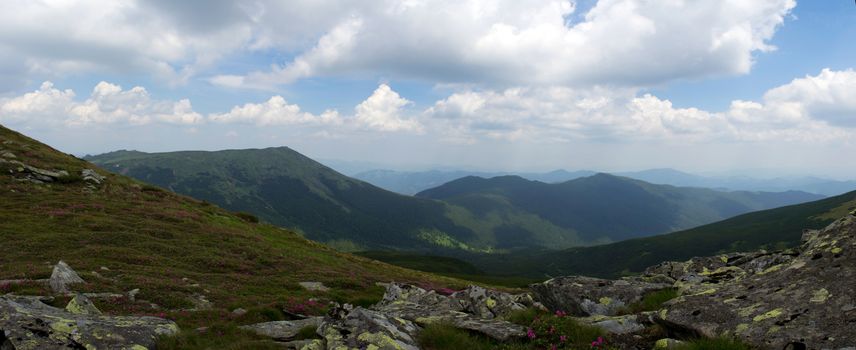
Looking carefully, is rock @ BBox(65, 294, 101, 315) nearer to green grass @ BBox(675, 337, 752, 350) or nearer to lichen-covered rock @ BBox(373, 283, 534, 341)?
lichen-covered rock @ BBox(373, 283, 534, 341)

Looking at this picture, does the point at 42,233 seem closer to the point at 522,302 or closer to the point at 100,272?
the point at 100,272

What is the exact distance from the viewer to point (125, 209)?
50.3 m

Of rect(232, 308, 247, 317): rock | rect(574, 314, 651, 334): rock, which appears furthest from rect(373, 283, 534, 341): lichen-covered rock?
rect(232, 308, 247, 317): rock

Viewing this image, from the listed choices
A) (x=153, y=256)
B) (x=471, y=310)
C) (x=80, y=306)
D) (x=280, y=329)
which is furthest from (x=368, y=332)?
(x=153, y=256)

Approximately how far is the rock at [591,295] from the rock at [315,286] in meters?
20.6

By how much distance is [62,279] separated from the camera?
76.2 ft

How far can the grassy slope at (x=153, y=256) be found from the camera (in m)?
25.0

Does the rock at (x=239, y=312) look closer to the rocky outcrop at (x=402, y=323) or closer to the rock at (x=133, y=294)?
the rocky outcrop at (x=402, y=323)

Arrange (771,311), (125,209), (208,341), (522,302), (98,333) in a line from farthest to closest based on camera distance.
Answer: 1. (125,209)
2. (522,302)
3. (208,341)
4. (98,333)
5. (771,311)

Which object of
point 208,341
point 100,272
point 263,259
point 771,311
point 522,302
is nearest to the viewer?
point 771,311

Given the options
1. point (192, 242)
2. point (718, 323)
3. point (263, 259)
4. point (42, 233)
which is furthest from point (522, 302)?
point (42, 233)

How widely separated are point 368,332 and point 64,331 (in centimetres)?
902

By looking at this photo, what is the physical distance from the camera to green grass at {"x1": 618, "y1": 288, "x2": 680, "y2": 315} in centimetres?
1562

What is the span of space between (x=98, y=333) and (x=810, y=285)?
20.7 metres
